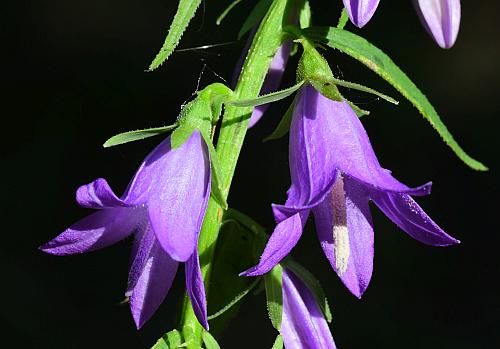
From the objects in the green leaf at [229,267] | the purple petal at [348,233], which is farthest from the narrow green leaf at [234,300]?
the purple petal at [348,233]

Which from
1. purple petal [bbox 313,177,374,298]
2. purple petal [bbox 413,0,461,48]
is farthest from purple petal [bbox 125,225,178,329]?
purple petal [bbox 413,0,461,48]

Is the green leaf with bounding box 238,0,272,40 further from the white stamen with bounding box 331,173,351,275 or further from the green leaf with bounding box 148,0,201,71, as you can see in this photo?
the white stamen with bounding box 331,173,351,275

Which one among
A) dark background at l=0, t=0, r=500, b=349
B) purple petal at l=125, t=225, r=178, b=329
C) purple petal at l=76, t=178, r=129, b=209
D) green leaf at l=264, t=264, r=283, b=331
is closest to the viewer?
purple petal at l=76, t=178, r=129, b=209

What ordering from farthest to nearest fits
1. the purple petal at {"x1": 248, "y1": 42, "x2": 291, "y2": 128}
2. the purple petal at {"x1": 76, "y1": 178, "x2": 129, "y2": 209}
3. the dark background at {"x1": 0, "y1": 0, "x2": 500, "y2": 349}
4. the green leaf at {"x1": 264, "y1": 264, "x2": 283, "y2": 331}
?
the dark background at {"x1": 0, "y1": 0, "x2": 500, "y2": 349}
the purple petal at {"x1": 248, "y1": 42, "x2": 291, "y2": 128}
the green leaf at {"x1": 264, "y1": 264, "x2": 283, "y2": 331}
the purple petal at {"x1": 76, "y1": 178, "x2": 129, "y2": 209}

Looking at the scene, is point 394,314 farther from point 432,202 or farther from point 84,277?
point 84,277

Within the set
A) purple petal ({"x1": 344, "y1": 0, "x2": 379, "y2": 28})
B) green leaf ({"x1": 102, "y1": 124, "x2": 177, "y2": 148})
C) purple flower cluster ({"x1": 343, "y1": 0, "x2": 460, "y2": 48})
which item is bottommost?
green leaf ({"x1": 102, "y1": 124, "x2": 177, "y2": 148})

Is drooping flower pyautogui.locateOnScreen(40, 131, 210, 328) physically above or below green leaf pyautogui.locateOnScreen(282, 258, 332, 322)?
above
